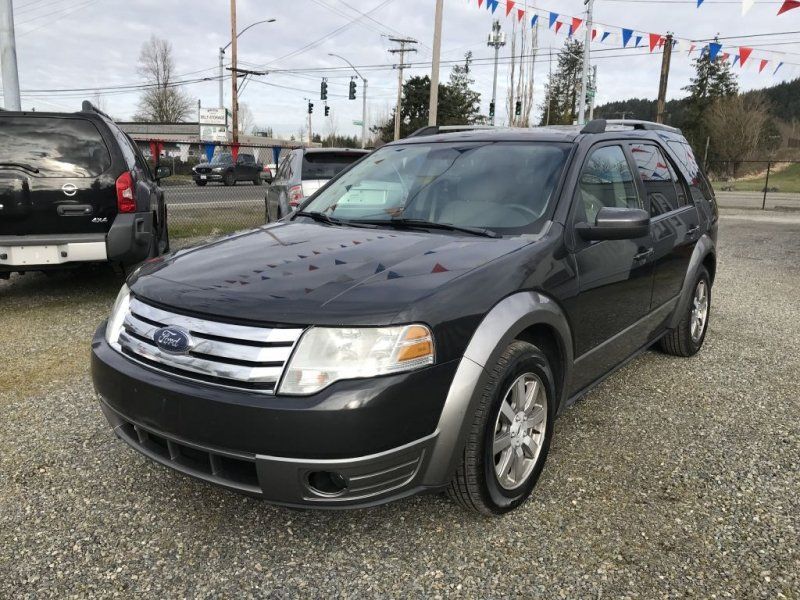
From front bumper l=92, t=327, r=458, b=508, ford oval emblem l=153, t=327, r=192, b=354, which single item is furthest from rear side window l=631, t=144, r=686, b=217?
ford oval emblem l=153, t=327, r=192, b=354

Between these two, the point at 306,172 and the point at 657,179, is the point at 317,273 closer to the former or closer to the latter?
the point at 657,179

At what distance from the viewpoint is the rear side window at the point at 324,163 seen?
28.8 feet

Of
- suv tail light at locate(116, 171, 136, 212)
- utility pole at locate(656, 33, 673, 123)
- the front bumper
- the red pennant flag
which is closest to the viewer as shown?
the front bumper

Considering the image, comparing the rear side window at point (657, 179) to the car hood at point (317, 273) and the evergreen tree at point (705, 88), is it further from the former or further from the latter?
the evergreen tree at point (705, 88)

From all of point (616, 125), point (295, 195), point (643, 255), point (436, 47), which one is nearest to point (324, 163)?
point (295, 195)

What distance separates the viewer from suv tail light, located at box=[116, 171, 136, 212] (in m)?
5.51

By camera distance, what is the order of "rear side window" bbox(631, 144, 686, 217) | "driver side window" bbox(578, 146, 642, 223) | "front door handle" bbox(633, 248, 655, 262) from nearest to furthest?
"driver side window" bbox(578, 146, 642, 223), "front door handle" bbox(633, 248, 655, 262), "rear side window" bbox(631, 144, 686, 217)

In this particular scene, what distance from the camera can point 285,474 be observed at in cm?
204

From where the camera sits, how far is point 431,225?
304cm

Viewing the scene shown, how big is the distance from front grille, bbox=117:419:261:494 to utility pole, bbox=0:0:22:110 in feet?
29.0

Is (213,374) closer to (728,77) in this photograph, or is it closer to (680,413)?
(680,413)

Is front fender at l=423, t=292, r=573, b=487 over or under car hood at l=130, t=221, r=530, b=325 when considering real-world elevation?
under

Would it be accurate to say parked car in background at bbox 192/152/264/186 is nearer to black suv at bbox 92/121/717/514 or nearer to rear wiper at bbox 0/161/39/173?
rear wiper at bbox 0/161/39/173

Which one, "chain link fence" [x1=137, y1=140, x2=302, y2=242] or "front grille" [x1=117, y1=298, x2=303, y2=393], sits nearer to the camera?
"front grille" [x1=117, y1=298, x2=303, y2=393]
